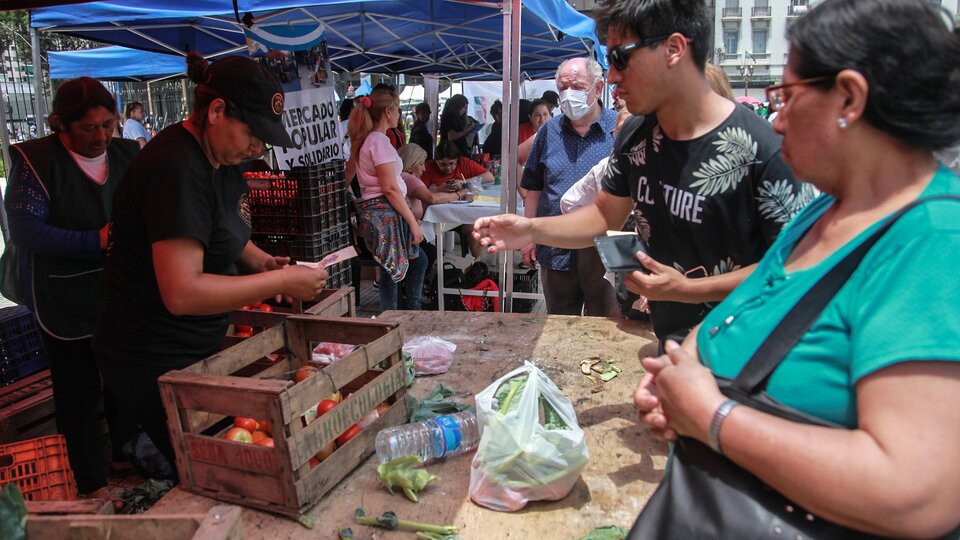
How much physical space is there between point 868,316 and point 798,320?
120mm

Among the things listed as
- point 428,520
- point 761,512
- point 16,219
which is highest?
point 16,219

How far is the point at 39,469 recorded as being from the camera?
274 cm

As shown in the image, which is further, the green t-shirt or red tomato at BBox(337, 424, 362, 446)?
red tomato at BBox(337, 424, 362, 446)

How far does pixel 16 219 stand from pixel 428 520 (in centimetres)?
259

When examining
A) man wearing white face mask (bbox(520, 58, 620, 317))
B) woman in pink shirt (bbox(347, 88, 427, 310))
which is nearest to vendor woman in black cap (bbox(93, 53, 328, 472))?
man wearing white face mask (bbox(520, 58, 620, 317))

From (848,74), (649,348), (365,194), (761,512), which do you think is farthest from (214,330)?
(365,194)

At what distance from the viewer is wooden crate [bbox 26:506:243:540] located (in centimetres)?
134

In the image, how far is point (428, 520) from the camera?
189cm

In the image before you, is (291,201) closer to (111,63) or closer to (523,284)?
(523,284)

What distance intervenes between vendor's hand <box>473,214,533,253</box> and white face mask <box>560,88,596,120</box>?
2155 mm

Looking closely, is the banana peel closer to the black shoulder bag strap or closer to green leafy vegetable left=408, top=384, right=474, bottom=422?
green leafy vegetable left=408, top=384, right=474, bottom=422

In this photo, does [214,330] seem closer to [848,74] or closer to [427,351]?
[427,351]

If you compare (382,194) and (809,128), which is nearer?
(809,128)

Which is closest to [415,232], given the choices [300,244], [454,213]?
[454,213]
